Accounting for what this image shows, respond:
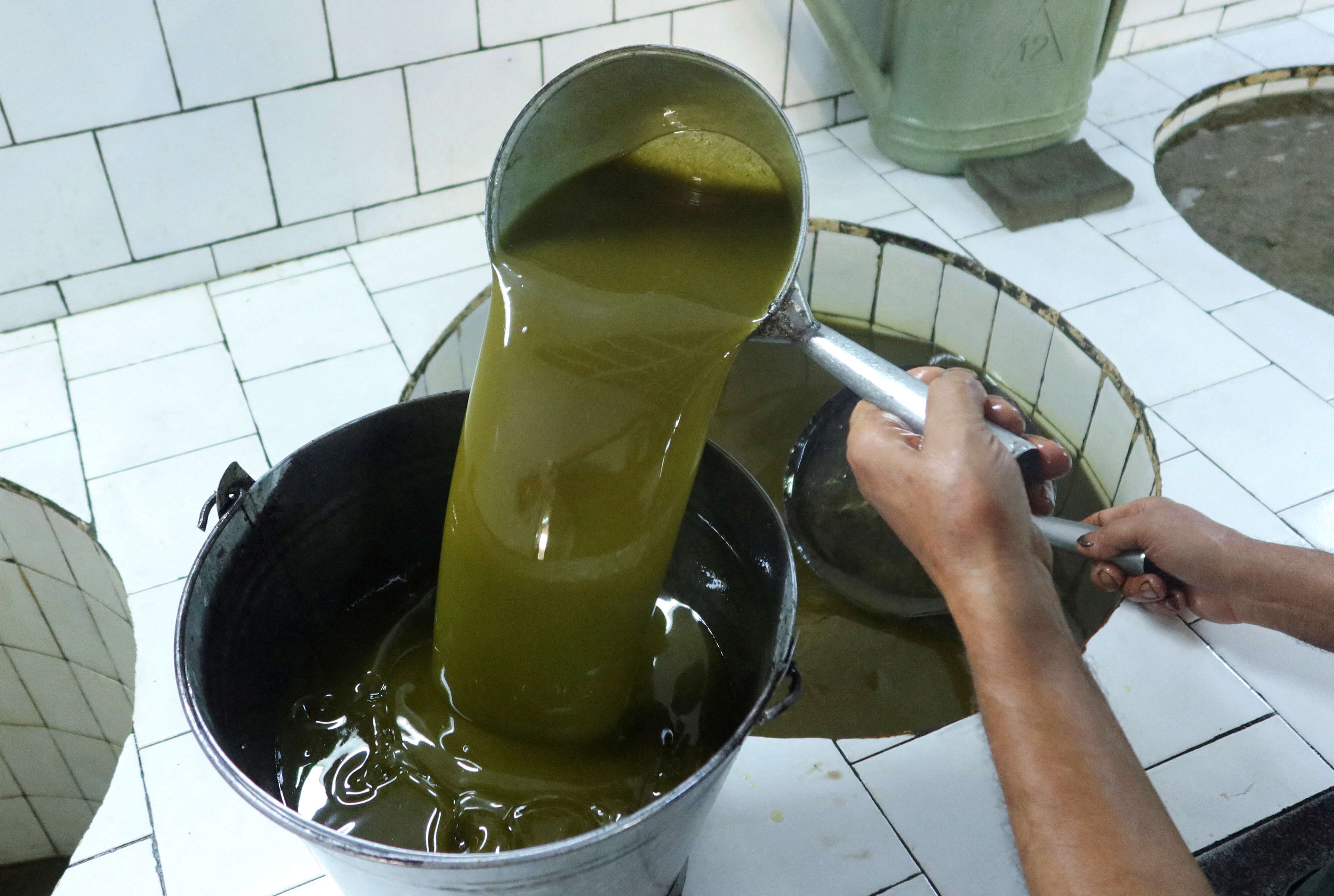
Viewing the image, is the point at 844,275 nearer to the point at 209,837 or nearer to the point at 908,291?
the point at 908,291

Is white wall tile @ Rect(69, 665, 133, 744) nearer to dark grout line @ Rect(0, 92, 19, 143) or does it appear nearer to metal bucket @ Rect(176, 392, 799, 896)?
metal bucket @ Rect(176, 392, 799, 896)

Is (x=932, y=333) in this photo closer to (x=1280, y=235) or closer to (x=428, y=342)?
(x=1280, y=235)

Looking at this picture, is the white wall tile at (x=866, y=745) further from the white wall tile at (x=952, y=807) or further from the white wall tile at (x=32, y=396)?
the white wall tile at (x=32, y=396)

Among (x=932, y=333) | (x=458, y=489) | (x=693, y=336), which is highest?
(x=693, y=336)

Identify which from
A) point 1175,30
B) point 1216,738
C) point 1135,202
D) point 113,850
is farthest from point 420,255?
point 1175,30

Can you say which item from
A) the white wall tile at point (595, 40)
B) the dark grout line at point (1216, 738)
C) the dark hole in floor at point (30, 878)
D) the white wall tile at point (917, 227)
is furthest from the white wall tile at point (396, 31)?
the dark grout line at point (1216, 738)

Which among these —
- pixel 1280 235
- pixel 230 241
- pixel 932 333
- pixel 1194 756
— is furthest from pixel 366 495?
pixel 1280 235

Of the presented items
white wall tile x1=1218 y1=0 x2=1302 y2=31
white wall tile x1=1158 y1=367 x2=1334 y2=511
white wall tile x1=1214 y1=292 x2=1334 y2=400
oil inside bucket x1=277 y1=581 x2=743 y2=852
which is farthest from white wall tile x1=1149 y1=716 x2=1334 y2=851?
white wall tile x1=1218 y1=0 x2=1302 y2=31

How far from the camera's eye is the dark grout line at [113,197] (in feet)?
4.93

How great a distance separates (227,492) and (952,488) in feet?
2.00

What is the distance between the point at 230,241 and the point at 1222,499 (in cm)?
150

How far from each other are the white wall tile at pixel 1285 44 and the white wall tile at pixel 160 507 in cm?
213

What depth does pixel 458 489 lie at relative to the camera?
38.2 inches

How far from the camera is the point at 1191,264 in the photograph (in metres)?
1.74
